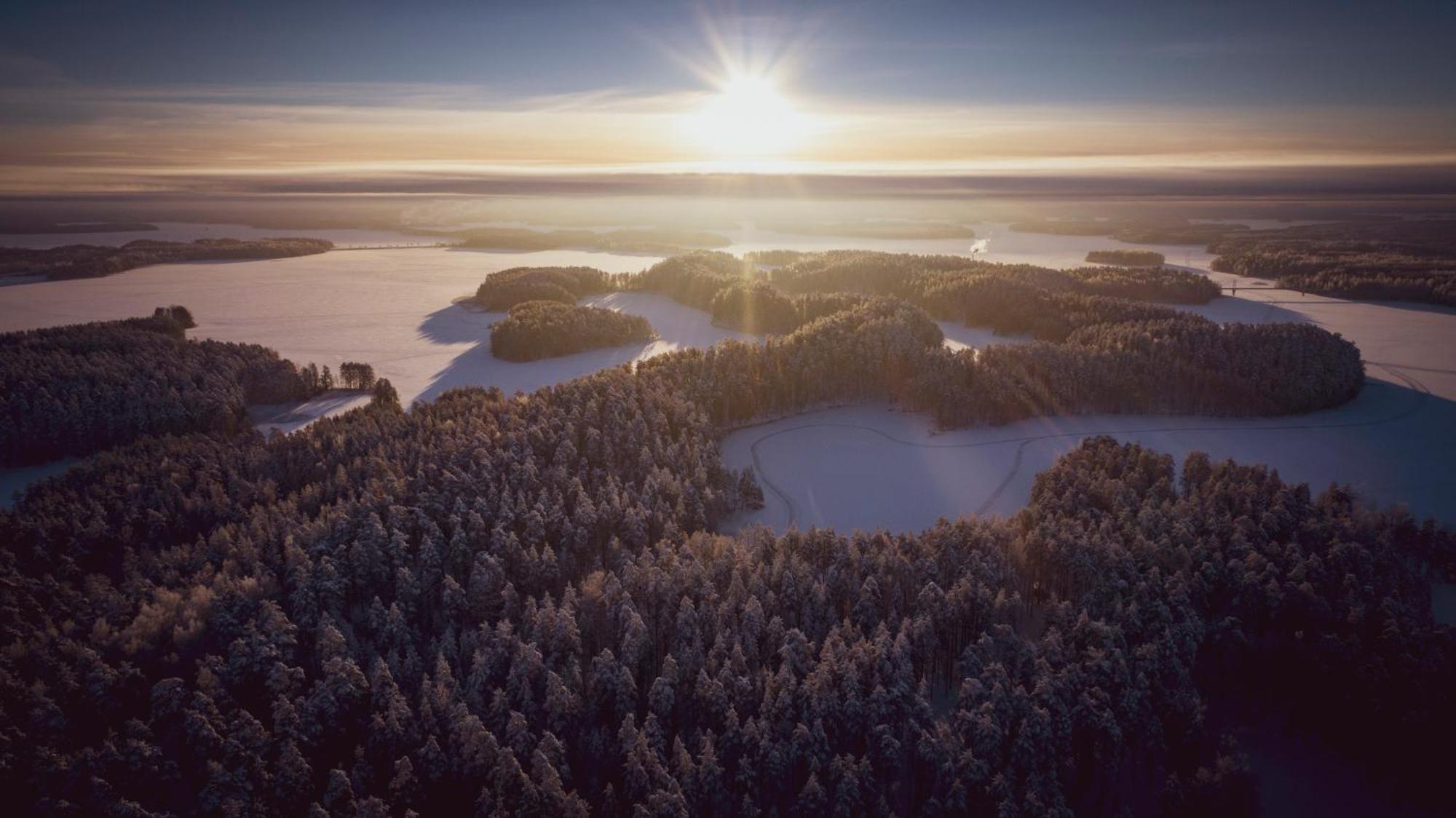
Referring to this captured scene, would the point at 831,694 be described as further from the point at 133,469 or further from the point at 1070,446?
the point at 133,469

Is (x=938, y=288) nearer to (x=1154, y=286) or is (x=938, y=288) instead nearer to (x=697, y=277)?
(x=1154, y=286)

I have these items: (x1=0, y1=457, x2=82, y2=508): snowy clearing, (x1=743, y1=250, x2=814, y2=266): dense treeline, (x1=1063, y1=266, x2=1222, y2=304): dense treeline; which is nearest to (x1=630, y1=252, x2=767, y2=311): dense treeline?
(x1=743, y1=250, x2=814, y2=266): dense treeline

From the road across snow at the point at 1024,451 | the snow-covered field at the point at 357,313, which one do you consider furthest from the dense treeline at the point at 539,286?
the road across snow at the point at 1024,451


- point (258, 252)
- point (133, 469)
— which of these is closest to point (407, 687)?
point (133, 469)

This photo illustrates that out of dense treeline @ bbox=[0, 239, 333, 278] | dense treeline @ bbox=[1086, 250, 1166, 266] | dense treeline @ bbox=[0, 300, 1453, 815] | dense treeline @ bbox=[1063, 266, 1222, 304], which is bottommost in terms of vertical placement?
dense treeline @ bbox=[0, 300, 1453, 815]

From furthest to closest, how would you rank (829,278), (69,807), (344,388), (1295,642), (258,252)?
1. (258,252)
2. (829,278)
3. (344,388)
4. (1295,642)
5. (69,807)

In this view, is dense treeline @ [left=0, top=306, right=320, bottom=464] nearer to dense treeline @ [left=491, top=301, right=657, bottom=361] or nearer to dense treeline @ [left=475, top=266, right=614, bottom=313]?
dense treeline @ [left=491, top=301, right=657, bottom=361]
